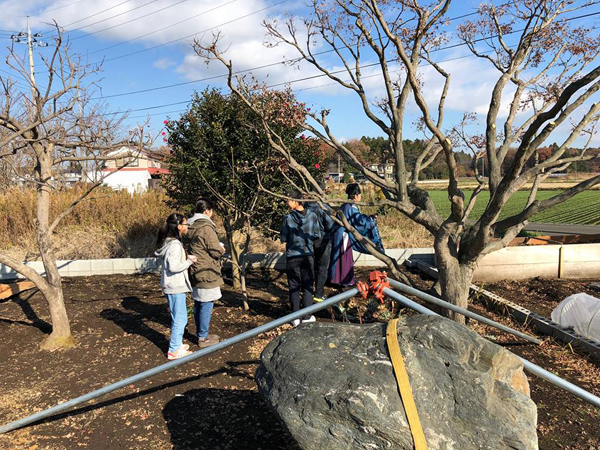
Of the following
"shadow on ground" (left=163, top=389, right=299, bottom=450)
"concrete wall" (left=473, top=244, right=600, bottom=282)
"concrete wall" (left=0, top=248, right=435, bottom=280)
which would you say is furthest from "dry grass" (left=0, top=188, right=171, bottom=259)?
"concrete wall" (left=473, top=244, right=600, bottom=282)

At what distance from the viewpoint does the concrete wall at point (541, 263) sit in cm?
690

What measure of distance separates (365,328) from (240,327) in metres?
2.89

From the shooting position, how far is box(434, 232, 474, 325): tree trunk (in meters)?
4.37

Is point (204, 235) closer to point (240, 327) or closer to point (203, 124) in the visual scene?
point (240, 327)

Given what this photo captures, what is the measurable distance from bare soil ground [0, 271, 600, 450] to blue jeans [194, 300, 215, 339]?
35cm

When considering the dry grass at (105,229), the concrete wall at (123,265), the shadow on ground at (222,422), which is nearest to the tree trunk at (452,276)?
the shadow on ground at (222,422)

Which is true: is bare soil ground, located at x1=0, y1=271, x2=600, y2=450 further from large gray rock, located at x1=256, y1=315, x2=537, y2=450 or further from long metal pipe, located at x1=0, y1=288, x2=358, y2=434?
large gray rock, located at x1=256, y1=315, x2=537, y2=450

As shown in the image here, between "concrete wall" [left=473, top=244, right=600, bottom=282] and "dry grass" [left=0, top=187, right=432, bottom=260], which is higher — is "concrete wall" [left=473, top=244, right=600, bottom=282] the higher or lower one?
the lower one

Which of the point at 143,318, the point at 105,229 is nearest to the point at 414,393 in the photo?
the point at 143,318

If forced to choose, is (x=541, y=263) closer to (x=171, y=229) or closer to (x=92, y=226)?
(x=171, y=229)

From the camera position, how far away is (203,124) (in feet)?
20.5

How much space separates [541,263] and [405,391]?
593 cm

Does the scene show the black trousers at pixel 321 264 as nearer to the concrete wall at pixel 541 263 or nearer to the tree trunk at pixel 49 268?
the concrete wall at pixel 541 263

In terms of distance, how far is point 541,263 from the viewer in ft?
23.0
